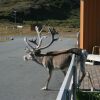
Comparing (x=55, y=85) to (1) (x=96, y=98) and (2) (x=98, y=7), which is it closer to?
(1) (x=96, y=98)

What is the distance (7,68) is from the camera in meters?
21.7

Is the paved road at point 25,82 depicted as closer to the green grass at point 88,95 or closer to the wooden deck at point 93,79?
the wooden deck at point 93,79

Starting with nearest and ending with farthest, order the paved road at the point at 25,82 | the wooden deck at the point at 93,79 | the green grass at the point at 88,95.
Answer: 1. the green grass at the point at 88,95
2. the paved road at the point at 25,82
3. the wooden deck at the point at 93,79

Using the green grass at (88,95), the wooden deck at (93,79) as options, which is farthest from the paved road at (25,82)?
the green grass at (88,95)

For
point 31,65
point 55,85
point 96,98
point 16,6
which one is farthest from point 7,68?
point 16,6

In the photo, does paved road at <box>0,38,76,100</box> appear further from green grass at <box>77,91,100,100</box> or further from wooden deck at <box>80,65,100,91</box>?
green grass at <box>77,91,100,100</box>

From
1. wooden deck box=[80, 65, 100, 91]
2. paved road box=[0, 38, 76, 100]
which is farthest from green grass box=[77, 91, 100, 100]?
wooden deck box=[80, 65, 100, 91]

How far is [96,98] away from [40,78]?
20.0ft

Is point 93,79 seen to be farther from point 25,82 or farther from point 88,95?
→ point 88,95

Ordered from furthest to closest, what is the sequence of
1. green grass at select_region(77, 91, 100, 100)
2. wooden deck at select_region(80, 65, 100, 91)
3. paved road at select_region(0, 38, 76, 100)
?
wooden deck at select_region(80, 65, 100, 91) < paved road at select_region(0, 38, 76, 100) < green grass at select_region(77, 91, 100, 100)

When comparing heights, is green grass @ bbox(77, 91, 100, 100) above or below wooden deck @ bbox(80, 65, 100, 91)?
above

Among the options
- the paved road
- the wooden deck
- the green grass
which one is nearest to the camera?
the green grass

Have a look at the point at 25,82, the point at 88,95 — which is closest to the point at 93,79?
the point at 25,82

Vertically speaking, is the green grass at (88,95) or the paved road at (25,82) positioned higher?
the green grass at (88,95)
